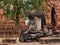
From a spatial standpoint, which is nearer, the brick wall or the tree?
the tree

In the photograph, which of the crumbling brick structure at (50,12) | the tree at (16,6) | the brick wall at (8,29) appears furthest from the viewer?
the crumbling brick structure at (50,12)

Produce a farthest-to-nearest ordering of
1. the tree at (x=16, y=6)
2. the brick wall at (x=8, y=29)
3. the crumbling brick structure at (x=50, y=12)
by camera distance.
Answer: the crumbling brick structure at (x=50, y=12) → the brick wall at (x=8, y=29) → the tree at (x=16, y=6)

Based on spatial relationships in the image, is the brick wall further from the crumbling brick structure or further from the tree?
the tree

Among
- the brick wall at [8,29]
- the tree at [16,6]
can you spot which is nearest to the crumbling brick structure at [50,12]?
the brick wall at [8,29]

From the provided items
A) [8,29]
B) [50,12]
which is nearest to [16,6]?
[8,29]

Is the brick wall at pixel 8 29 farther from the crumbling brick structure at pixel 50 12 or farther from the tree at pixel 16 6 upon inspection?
Answer: the tree at pixel 16 6

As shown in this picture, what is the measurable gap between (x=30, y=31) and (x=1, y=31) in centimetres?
494

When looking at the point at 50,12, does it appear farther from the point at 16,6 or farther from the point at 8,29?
the point at 16,6

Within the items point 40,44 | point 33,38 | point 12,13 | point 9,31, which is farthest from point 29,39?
point 9,31

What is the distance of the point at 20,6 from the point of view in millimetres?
8977

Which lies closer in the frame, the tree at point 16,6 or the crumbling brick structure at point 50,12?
the tree at point 16,6

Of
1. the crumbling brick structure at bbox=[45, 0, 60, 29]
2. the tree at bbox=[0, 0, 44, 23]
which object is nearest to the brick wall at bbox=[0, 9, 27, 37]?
the crumbling brick structure at bbox=[45, 0, 60, 29]

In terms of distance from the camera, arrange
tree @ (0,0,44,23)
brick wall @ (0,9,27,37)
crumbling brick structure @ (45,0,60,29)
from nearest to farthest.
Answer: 1. tree @ (0,0,44,23)
2. brick wall @ (0,9,27,37)
3. crumbling brick structure @ (45,0,60,29)

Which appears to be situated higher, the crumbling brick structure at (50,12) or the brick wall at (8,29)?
the crumbling brick structure at (50,12)
